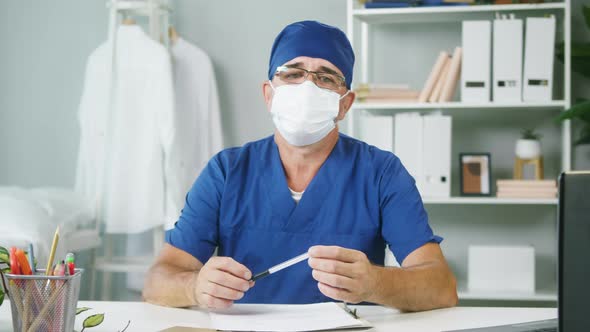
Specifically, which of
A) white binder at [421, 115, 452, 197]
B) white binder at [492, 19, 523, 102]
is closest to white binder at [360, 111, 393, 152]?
white binder at [421, 115, 452, 197]

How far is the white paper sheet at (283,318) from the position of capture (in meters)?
1.23

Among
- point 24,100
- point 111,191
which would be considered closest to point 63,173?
point 24,100

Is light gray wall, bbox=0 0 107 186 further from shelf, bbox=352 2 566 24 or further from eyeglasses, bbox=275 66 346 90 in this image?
eyeglasses, bbox=275 66 346 90

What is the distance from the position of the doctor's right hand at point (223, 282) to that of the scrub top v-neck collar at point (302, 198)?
37 cm

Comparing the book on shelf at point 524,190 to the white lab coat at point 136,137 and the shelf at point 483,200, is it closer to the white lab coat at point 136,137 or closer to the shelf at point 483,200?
the shelf at point 483,200

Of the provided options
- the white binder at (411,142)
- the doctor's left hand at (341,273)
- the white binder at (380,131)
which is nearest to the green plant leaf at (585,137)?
the white binder at (411,142)

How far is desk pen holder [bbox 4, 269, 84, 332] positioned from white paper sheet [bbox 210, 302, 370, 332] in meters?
0.28

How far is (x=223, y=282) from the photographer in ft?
4.37

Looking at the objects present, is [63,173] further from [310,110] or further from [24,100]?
[310,110]

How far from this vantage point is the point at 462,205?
11.4ft

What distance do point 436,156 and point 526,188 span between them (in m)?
0.38

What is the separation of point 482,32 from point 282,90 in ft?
4.96

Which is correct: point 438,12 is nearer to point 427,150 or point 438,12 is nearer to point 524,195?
point 427,150

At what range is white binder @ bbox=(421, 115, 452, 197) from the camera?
3.14 meters
